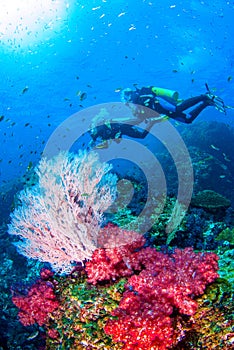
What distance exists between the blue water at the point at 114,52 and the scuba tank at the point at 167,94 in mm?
15458

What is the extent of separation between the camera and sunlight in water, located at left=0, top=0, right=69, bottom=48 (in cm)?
2853

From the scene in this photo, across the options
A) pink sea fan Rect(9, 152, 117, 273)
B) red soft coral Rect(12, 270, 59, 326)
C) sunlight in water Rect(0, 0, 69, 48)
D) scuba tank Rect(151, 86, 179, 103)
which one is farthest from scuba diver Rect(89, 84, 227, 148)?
sunlight in water Rect(0, 0, 69, 48)

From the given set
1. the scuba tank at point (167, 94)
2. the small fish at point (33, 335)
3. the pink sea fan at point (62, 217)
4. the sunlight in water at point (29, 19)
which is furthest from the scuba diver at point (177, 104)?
the sunlight in water at point (29, 19)

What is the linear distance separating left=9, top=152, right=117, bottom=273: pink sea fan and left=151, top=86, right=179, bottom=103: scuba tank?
277 inches

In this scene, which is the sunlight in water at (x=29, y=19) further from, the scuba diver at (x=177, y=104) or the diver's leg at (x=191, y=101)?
the diver's leg at (x=191, y=101)

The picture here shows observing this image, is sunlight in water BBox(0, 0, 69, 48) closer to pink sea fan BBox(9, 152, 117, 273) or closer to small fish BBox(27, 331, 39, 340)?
pink sea fan BBox(9, 152, 117, 273)

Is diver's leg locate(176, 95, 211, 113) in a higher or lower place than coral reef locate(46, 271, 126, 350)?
higher

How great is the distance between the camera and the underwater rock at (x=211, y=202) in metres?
6.70

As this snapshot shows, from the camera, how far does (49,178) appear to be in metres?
4.65

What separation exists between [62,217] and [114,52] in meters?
35.2

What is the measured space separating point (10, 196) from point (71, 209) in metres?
11.0

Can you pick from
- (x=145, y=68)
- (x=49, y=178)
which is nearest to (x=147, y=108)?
(x=49, y=178)

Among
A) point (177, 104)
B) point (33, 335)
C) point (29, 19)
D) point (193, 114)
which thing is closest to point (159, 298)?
point (33, 335)

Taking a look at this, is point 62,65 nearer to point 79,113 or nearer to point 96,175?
point 79,113
